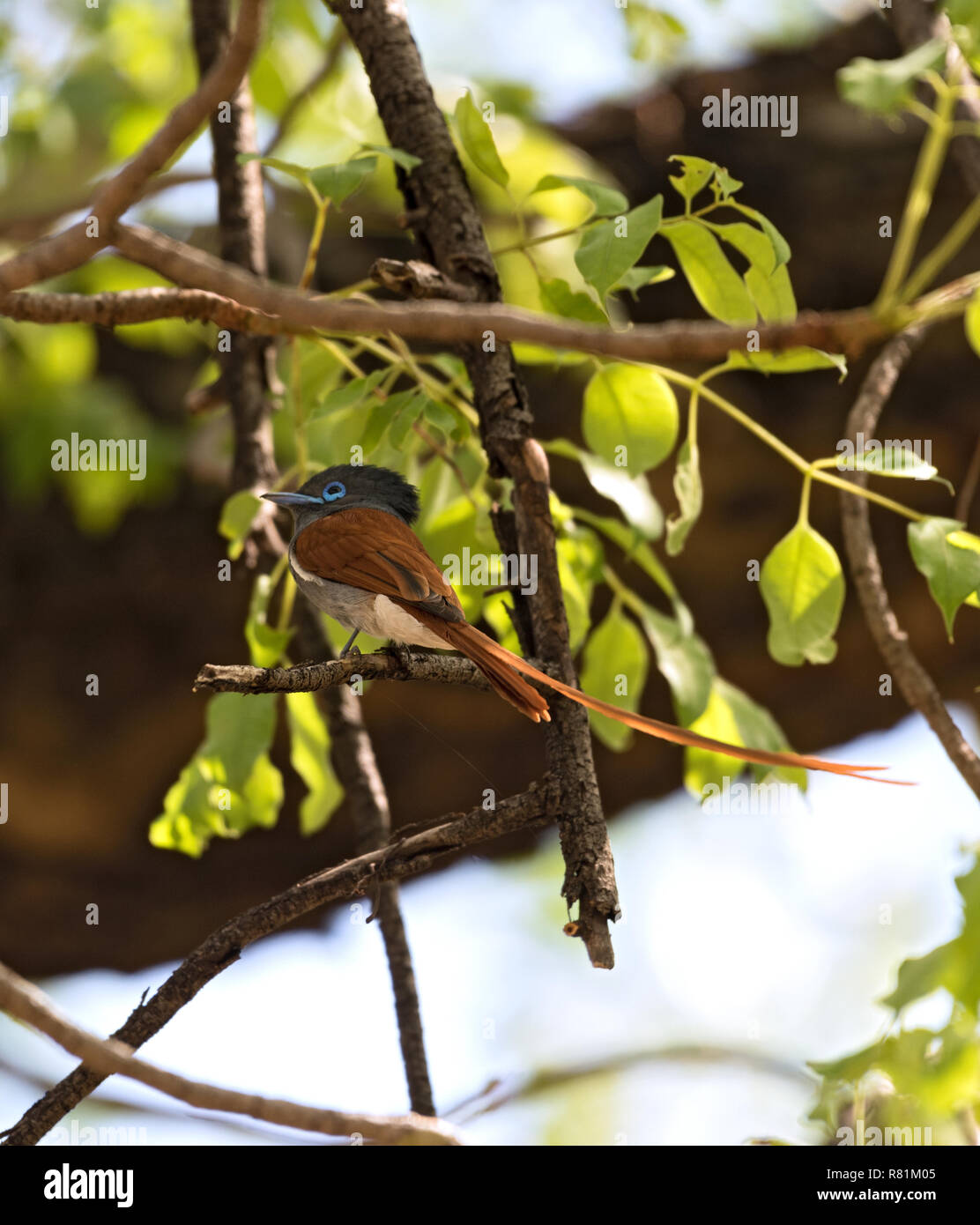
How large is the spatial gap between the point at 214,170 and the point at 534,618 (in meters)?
1.18

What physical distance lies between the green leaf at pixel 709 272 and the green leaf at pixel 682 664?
47 centimetres

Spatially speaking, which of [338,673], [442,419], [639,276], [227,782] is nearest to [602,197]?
[639,276]

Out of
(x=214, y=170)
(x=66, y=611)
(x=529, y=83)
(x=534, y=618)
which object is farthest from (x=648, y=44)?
(x=66, y=611)

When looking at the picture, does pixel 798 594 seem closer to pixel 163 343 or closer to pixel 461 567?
pixel 461 567

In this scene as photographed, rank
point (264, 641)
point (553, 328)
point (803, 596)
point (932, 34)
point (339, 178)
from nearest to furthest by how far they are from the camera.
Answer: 1. point (553, 328)
2. point (339, 178)
3. point (803, 596)
4. point (264, 641)
5. point (932, 34)

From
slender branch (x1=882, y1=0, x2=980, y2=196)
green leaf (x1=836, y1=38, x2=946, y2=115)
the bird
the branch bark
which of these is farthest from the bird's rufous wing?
slender branch (x1=882, y1=0, x2=980, y2=196)

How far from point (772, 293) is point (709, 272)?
0.12 metres

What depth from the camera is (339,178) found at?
1.33 metres

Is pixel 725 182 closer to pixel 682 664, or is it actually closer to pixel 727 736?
pixel 682 664

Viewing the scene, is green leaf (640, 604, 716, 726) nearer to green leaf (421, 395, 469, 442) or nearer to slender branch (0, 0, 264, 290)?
green leaf (421, 395, 469, 442)

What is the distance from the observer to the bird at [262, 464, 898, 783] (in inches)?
45.7

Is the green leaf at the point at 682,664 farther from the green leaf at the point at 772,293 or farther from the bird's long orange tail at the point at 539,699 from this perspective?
the green leaf at the point at 772,293

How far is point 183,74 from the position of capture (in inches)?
117
